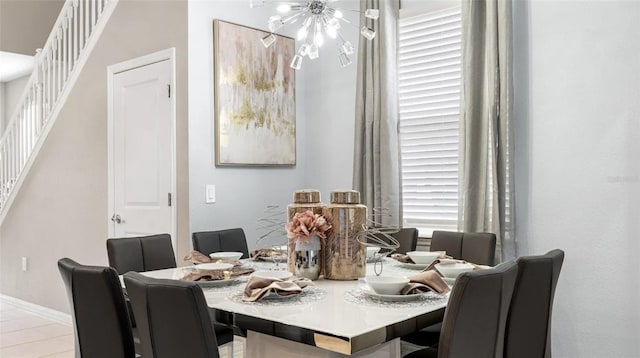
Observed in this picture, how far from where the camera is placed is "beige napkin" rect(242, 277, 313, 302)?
1.88m

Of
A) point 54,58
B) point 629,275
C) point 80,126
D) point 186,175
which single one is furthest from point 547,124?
point 54,58

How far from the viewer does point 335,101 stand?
14.0 ft

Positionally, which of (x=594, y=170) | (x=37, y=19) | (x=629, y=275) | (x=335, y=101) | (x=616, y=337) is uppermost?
(x=37, y=19)

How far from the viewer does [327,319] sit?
5.38 feet

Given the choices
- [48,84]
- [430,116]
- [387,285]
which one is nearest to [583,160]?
[430,116]

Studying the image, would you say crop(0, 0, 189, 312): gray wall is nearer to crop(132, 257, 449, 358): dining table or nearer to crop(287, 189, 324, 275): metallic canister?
crop(287, 189, 324, 275): metallic canister

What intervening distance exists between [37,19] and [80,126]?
272 cm

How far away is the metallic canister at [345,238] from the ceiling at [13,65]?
5.80 meters

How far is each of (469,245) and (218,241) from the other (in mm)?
1413

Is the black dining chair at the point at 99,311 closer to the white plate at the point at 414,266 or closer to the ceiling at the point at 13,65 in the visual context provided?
the white plate at the point at 414,266

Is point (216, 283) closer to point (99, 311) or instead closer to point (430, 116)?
point (99, 311)

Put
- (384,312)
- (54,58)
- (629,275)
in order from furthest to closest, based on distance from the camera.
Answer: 1. (54,58)
2. (629,275)
3. (384,312)

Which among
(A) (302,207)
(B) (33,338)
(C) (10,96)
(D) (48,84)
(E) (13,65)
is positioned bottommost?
(B) (33,338)

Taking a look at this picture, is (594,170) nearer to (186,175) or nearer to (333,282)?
(333,282)
